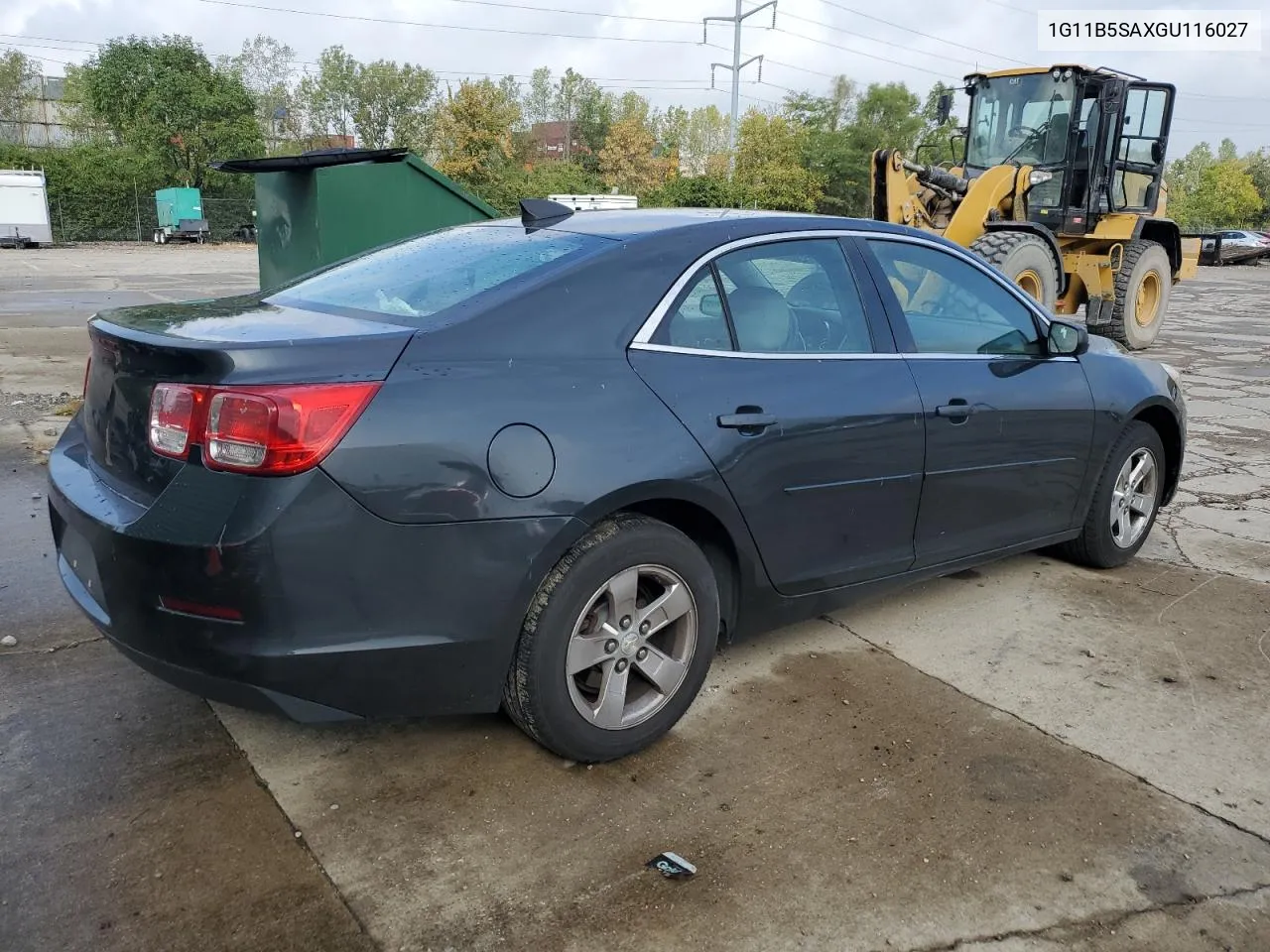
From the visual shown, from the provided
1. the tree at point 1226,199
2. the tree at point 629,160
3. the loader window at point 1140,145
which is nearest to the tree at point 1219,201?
the tree at point 1226,199

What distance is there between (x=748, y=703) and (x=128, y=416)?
2.05 meters

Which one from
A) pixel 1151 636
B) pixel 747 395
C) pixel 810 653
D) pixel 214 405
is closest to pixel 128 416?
pixel 214 405

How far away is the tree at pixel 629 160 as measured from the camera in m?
56.6

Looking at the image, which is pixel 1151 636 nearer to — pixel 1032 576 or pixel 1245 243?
pixel 1032 576

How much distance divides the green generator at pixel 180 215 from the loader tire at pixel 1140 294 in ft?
128

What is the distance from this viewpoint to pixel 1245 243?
138 feet

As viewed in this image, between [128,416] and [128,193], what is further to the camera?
[128,193]

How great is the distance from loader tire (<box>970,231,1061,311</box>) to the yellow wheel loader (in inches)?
0.8

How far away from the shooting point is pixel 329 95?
61.4 meters

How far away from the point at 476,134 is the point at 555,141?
36877mm

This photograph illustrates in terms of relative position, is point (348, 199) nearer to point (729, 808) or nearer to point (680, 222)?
point (680, 222)

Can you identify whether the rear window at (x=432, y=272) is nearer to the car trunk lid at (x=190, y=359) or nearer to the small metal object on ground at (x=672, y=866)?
the car trunk lid at (x=190, y=359)

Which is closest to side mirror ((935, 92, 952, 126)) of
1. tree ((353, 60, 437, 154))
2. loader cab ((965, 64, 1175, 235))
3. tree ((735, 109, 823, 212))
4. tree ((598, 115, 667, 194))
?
loader cab ((965, 64, 1175, 235))

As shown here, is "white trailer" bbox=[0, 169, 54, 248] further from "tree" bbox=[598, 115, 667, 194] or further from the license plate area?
the license plate area
